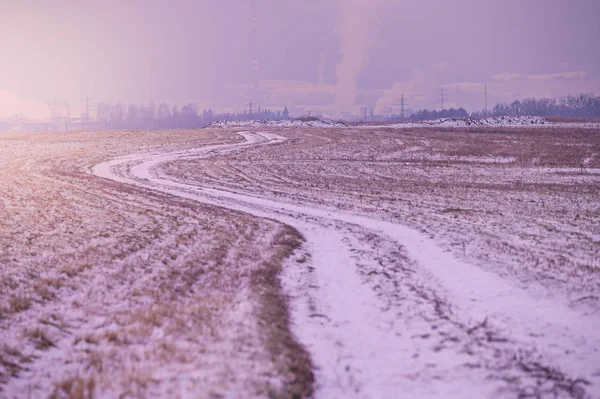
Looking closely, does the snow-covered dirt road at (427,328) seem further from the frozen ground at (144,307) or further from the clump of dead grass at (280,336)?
the frozen ground at (144,307)

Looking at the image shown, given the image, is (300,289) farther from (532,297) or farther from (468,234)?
(468,234)

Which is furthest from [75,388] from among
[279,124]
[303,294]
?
[279,124]

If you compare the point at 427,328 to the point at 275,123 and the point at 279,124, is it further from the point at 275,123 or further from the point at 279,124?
the point at 275,123

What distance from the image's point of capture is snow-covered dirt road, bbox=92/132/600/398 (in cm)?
725

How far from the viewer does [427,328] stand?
30.4 ft

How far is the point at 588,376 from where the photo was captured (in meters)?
7.24

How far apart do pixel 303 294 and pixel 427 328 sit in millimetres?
3178

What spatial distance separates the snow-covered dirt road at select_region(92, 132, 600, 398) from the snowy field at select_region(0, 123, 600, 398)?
4cm

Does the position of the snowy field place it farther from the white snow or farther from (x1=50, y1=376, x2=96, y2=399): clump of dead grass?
the white snow

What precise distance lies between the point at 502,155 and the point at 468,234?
35.8 metres

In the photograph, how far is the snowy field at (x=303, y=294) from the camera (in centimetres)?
728

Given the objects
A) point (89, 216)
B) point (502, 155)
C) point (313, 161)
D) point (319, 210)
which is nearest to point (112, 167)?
point (313, 161)

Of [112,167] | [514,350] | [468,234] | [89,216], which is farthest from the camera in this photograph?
[112,167]

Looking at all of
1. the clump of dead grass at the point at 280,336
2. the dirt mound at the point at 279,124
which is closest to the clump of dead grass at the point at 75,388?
the clump of dead grass at the point at 280,336
